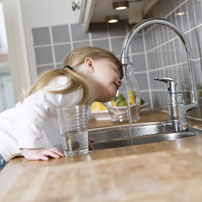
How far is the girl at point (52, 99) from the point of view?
1.01 meters

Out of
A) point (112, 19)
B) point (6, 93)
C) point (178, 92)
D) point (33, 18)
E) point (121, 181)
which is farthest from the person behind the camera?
point (6, 93)

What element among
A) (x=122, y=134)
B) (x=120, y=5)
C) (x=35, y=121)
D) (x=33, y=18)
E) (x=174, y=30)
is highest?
(x=33, y=18)

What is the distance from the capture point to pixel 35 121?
102cm

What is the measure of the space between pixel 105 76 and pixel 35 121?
36 cm

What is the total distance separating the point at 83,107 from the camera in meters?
0.98

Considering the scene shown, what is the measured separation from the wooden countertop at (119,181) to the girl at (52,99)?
0.21 m

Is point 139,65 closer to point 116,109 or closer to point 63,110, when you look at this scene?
point 116,109

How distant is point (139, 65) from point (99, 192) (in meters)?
1.73

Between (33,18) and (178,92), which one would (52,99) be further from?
(33,18)

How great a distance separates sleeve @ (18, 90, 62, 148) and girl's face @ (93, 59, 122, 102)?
0.24 m

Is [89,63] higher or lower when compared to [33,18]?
lower

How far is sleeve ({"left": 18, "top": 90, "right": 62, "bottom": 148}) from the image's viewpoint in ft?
3.30

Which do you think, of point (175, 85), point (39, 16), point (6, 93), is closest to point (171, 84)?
point (175, 85)

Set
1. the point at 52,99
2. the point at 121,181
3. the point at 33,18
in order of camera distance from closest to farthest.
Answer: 1. the point at 121,181
2. the point at 52,99
3. the point at 33,18
